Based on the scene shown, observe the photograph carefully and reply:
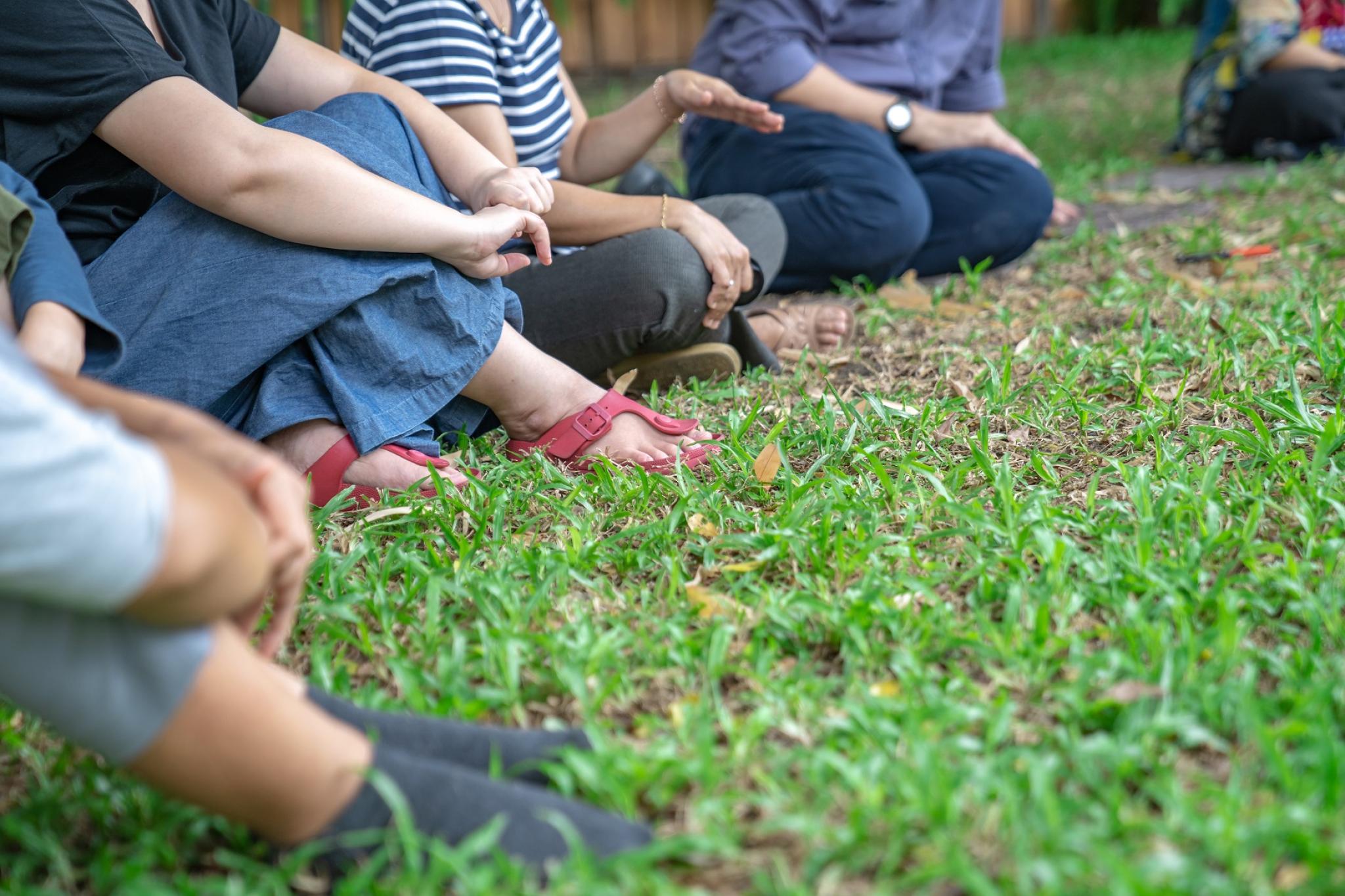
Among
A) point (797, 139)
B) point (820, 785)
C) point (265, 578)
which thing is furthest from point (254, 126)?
point (797, 139)

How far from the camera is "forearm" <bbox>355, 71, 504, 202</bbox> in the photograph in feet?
6.36

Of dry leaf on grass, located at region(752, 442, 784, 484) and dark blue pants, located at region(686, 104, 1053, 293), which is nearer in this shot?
dry leaf on grass, located at region(752, 442, 784, 484)

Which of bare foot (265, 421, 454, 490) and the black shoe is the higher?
the black shoe

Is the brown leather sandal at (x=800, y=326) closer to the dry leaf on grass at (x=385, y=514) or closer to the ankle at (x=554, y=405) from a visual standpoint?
the ankle at (x=554, y=405)

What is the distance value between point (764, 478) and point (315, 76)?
1047 mm

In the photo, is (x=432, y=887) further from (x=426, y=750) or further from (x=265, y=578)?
(x=265, y=578)

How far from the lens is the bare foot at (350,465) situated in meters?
1.76

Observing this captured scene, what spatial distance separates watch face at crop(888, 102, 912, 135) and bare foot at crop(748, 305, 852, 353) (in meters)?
0.96

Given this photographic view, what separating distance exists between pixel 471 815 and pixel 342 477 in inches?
34.9

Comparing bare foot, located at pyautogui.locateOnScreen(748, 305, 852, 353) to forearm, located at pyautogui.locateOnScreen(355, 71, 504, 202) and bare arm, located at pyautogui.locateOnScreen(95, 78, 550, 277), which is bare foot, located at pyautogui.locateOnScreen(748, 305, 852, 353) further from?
bare arm, located at pyautogui.locateOnScreen(95, 78, 550, 277)

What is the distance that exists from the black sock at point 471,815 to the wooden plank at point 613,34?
28.1 ft

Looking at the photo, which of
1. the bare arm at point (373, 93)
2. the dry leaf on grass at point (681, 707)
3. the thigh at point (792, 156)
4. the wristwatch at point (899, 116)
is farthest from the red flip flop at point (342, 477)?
the wristwatch at point (899, 116)

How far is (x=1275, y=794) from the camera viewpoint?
1030 mm

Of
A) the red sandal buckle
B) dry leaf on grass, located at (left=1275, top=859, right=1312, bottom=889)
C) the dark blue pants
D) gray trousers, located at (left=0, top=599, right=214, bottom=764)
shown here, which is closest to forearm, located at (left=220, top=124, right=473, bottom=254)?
the red sandal buckle
